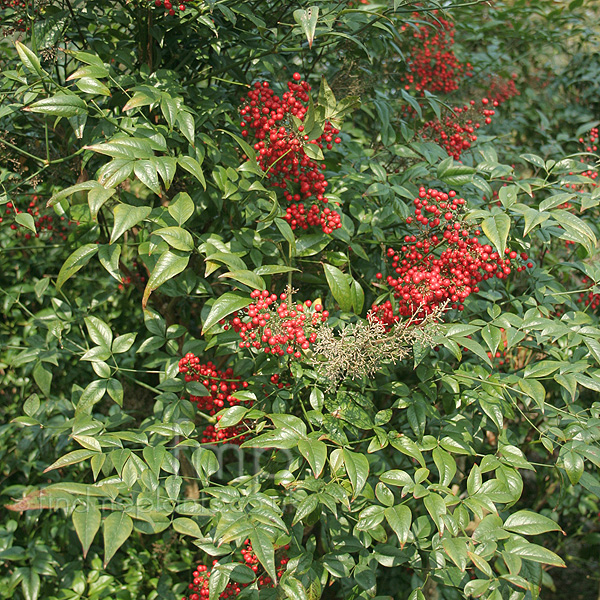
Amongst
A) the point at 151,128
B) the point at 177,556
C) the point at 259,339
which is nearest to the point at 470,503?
the point at 259,339

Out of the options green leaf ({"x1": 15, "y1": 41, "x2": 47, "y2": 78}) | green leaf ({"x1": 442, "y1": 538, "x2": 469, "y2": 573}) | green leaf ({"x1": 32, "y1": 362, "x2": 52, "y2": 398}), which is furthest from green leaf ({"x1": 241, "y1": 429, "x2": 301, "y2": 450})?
green leaf ({"x1": 15, "y1": 41, "x2": 47, "y2": 78})

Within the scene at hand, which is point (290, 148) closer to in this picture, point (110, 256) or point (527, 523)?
point (110, 256)

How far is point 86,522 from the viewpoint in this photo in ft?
3.72

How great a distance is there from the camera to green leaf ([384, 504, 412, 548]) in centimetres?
135

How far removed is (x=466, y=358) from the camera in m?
1.97

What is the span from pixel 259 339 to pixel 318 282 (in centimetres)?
38

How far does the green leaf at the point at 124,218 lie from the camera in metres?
1.33

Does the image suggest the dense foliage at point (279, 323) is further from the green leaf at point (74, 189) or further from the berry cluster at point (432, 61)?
the berry cluster at point (432, 61)

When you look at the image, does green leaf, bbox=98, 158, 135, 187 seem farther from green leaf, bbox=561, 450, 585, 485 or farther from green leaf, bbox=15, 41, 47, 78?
green leaf, bbox=561, 450, 585, 485

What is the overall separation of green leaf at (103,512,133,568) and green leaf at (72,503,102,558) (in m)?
0.03

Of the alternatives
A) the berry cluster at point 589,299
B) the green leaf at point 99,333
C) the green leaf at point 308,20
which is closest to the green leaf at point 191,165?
the green leaf at point 308,20

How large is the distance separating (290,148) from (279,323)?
0.52 m

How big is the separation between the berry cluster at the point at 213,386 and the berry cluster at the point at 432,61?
1.82m

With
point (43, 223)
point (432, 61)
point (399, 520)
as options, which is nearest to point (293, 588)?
point (399, 520)
